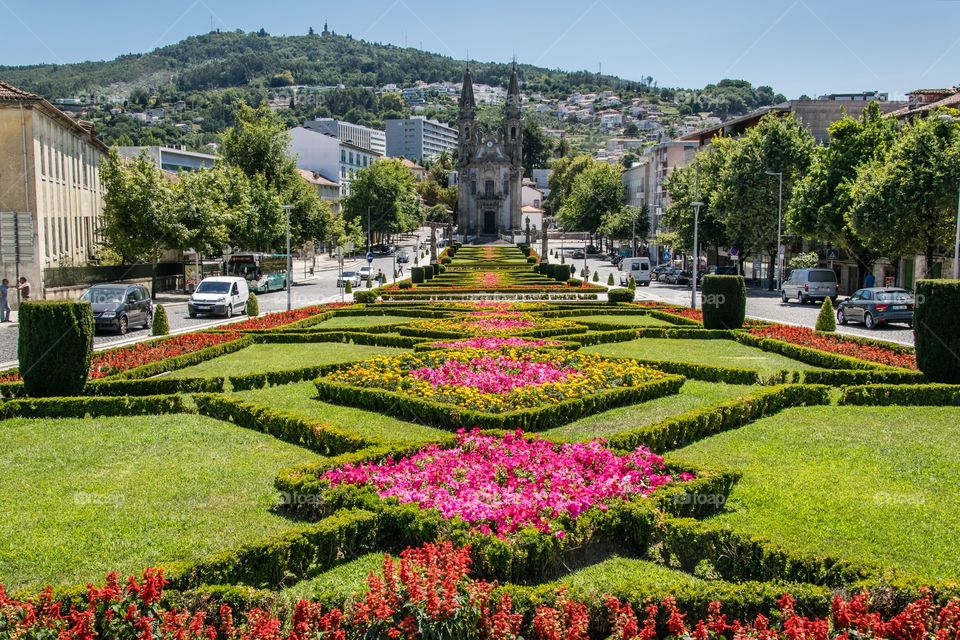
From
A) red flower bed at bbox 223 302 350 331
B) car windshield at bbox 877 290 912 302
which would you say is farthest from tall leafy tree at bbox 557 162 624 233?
red flower bed at bbox 223 302 350 331

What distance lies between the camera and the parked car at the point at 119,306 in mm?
26062

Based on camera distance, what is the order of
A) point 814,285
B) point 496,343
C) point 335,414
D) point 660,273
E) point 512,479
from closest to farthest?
point 512,479 < point 335,414 < point 496,343 < point 814,285 < point 660,273

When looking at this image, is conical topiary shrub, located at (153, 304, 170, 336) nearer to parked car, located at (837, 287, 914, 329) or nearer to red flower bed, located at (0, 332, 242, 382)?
red flower bed, located at (0, 332, 242, 382)

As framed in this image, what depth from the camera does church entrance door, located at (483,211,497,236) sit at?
111438 millimetres

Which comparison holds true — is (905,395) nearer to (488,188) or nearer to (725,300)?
(725,300)

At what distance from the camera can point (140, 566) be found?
7.33 metres

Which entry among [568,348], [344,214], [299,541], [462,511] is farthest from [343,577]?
[344,214]

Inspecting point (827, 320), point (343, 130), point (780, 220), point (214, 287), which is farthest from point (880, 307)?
point (343, 130)

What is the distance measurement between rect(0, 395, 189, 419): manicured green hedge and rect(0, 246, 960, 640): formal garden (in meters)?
0.04

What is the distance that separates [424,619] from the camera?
230 inches

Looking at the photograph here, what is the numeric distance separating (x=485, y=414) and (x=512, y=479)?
10.3 ft

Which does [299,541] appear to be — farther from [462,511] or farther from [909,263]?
[909,263]

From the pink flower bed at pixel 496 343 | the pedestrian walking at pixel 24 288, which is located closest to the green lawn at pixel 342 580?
the pink flower bed at pixel 496 343

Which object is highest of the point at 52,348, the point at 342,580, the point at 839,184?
the point at 839,184
